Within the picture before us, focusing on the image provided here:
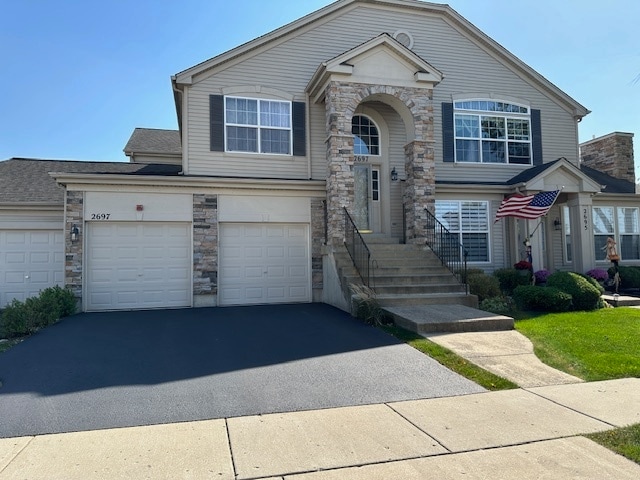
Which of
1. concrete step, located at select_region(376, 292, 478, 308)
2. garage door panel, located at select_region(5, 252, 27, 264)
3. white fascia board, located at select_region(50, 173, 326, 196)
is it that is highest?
white fascia board, located at select_region(50, 173, 326, 196)

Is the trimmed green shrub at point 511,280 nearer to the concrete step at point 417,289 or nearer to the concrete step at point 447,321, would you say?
the concrete step at point 417,289

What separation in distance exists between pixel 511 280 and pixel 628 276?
169 inches

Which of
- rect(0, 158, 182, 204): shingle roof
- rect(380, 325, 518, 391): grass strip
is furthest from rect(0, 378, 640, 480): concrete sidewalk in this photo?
rect(0, 158, 182, 204): shingle roof

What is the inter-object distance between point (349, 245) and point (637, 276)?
9.46 m

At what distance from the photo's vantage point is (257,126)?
13289 millimetres

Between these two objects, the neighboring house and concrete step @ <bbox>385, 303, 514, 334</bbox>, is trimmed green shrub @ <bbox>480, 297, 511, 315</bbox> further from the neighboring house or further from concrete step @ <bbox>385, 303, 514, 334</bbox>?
the neighboring house

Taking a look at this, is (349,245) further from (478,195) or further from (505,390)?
(505,390)

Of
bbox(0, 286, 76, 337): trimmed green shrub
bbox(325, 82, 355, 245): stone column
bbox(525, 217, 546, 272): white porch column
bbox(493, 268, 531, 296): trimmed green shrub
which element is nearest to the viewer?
bbox(0, 286, 76, 337): trimmed green shrub

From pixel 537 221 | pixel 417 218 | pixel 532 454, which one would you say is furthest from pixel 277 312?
pixel 537 221

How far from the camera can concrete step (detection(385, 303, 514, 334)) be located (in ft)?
26.3

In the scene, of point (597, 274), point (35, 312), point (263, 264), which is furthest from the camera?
point (597, 274)

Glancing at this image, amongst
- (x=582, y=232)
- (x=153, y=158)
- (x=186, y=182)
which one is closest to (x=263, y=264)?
(x=186, y=182)

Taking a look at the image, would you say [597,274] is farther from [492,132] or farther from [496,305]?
[492,132]

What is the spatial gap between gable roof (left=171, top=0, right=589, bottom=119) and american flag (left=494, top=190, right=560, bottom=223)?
5.07 m
